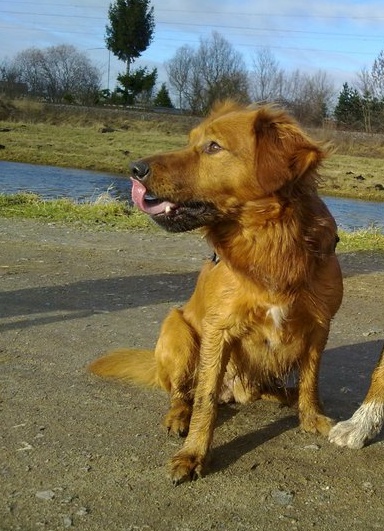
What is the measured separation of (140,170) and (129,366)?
1.68 metres

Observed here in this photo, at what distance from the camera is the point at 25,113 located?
50.6 meters

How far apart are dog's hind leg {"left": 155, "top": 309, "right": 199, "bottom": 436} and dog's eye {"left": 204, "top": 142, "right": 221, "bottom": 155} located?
46.9 inches

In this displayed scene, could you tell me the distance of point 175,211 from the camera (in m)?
3.98

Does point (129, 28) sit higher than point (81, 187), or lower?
higher

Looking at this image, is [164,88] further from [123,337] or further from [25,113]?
[123,337]

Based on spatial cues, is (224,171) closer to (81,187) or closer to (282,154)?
(282,154)

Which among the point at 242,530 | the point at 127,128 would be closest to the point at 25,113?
the point at 127,128

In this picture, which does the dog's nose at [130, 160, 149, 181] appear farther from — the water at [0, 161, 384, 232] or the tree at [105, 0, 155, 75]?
the tree at [105, 0, 155, 75]

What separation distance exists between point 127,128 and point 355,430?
46.3 metres

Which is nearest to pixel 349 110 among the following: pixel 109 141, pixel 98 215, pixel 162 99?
pixel 109 141

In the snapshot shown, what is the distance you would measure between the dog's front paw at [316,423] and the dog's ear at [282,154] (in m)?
1.49

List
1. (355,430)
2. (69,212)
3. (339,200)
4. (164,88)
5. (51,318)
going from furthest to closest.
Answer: (164,88)
(339,200)
(69,212)
(51,318)
(355,430)

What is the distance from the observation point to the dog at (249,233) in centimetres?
387

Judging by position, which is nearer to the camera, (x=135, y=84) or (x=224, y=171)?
(x=224, y=171)
